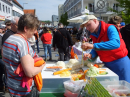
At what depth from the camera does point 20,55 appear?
143cm

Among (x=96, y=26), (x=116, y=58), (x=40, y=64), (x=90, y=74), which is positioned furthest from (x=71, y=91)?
(x=96, y=26)

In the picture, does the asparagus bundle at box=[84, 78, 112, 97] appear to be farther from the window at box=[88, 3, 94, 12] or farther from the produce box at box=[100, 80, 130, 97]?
the window at box=[88, 3, 94, 12]

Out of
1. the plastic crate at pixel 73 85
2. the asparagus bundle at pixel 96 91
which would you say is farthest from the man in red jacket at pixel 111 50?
the asparagus bundle at pixel 96 91

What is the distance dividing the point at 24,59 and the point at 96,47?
106 centimetres

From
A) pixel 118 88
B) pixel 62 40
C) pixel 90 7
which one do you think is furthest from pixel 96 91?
pixel 90 7

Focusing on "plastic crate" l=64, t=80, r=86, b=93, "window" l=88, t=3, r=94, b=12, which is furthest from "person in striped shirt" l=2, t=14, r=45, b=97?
"window" l=88, t=3, r=94, b=12

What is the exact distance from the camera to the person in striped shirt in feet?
4.68

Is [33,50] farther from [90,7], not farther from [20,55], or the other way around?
[90,7]

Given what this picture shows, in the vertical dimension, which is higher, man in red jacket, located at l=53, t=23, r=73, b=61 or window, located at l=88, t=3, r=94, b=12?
window, located at l=88, t=3, r=94, b=12

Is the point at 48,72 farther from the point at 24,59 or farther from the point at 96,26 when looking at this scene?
the point at 96,26

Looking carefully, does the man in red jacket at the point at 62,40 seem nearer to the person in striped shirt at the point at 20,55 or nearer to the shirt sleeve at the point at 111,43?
the shirt sleeve at the point at 111,43

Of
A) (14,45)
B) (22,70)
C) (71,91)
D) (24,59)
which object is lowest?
(71,91)

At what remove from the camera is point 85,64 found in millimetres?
2551

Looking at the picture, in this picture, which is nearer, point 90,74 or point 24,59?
point 24,59
